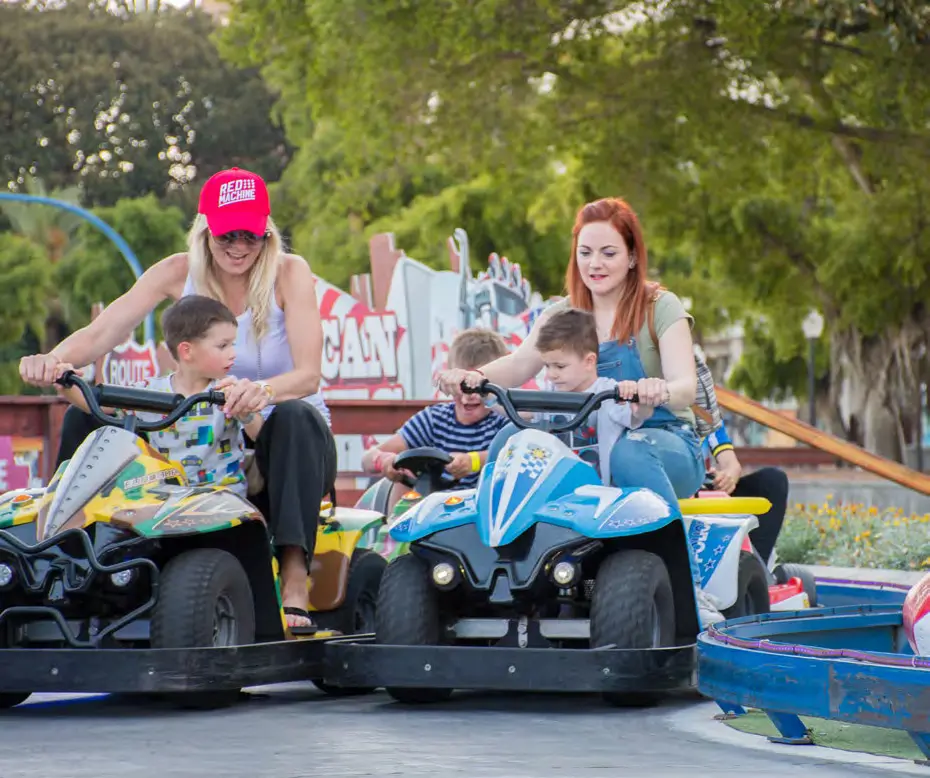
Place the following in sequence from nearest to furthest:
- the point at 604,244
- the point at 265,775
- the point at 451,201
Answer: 1. the point at 265,775
2. the point at 604,244
3. the point at 451,201

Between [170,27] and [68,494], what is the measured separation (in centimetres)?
5616

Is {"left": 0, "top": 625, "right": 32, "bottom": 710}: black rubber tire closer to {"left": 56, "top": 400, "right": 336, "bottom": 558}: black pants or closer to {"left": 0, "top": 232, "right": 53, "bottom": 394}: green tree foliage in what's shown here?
{"left": 56, "top": 400, "right": 336, "bottom": 558}: black pants

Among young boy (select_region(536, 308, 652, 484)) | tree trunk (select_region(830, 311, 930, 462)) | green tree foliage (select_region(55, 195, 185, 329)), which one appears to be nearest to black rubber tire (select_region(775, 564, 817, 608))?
young boy (select_region(536, 308, 652, 484))

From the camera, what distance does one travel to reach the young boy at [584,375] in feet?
22.0

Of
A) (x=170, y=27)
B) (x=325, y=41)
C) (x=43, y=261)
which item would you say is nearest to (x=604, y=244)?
(x=325, y=41)

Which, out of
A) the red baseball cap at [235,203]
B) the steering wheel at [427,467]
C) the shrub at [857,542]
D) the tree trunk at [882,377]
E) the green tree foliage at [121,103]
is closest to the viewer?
the red baseball cap at [235,203]

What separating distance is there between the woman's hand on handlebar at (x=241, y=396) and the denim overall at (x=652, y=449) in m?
1.24

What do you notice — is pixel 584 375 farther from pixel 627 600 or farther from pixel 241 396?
pixel 241 396

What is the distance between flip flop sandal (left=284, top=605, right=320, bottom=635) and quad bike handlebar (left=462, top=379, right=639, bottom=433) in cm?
98

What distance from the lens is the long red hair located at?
7.06m

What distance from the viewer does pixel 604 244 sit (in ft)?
23.3

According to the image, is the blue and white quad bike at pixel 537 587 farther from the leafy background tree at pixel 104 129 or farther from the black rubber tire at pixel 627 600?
the leafy background tree at pixel 104 129

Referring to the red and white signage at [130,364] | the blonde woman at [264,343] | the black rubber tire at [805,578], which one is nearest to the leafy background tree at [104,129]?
the red and white signage at [130,364]

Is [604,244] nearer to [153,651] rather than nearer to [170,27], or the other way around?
[153,651]
